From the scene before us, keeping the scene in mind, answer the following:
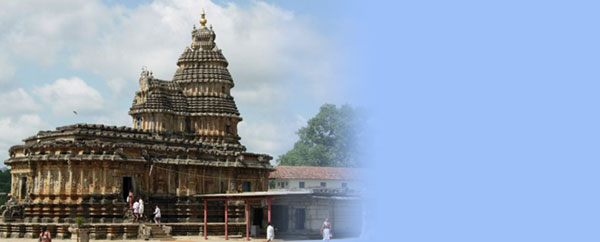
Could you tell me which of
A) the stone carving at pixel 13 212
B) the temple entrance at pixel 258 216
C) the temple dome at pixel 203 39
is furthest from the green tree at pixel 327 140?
the stone carving at pixel 13 212

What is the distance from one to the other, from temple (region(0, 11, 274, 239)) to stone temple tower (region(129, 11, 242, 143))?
3.1 inches

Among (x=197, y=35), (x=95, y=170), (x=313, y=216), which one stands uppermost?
(x=197, y=35)

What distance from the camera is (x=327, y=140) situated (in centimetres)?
8638

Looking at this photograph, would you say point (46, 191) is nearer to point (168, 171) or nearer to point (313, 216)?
point (168, 171)

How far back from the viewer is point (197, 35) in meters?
57.4

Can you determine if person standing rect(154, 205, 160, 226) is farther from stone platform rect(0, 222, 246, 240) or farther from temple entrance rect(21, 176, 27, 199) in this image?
temple entrance rect(21, 176, 27, 199)

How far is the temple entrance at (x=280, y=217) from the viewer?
41.0 m

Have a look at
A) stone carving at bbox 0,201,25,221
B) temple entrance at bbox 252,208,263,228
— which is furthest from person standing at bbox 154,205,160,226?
stone carving at bbox 0,201,25,221

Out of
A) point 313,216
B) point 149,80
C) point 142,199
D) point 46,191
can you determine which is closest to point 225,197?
point 313,216

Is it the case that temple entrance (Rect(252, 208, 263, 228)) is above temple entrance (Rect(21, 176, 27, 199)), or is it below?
below

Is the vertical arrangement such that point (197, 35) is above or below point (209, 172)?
above

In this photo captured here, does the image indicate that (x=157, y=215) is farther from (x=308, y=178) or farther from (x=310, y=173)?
(x=310, y=173)

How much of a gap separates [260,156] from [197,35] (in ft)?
40.1

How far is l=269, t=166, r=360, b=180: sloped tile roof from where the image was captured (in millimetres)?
80125
